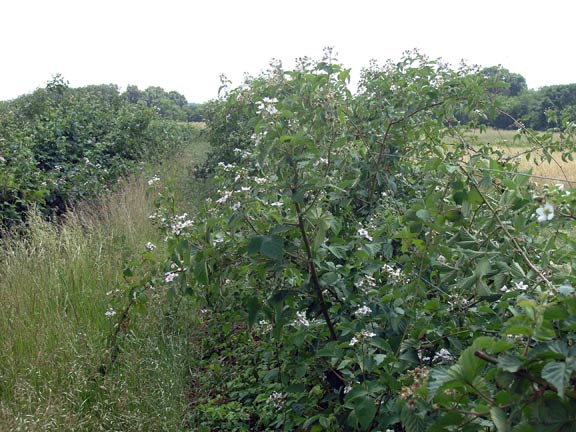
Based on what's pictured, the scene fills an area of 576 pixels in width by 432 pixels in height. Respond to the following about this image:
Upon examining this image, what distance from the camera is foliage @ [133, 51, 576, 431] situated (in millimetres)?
1151

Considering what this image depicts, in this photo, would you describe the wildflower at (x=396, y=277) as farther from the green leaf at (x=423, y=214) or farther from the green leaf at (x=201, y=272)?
the green leaf at (x=201, y=272)

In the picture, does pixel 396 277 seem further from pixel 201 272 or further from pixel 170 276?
pixel 170 276

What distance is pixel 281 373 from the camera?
8.01 ft

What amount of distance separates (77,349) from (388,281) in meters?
2.20

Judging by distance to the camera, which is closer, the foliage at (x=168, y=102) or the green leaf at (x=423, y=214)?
the green leaf at (x=423, y=214)

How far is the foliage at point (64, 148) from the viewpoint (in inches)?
272

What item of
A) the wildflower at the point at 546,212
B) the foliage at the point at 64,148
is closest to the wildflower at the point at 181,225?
the wildflower at the point at 546,212

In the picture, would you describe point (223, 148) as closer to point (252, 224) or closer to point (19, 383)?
point (19, 383)

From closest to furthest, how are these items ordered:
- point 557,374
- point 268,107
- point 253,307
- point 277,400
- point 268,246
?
1. point 557,374
2. point 268,246
3. point 268,107
4. point 253,307
5. point 277,400

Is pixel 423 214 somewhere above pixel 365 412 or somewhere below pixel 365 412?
above

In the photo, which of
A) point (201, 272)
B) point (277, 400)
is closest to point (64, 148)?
point (277, 400)

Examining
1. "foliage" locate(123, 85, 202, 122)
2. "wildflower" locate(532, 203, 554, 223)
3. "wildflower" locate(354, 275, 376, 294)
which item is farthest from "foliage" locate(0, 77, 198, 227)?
"wildflower" locate(532, 203, 554, 223)

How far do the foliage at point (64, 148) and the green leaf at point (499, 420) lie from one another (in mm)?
5834

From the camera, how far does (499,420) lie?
110 centimetres
